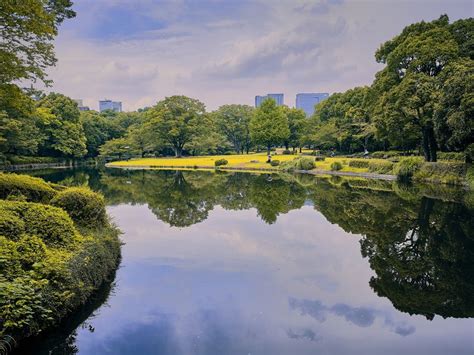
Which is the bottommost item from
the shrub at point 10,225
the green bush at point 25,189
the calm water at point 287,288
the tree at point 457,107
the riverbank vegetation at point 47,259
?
the calm water at point 287,288

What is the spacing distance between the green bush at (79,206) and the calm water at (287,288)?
59.3 inches

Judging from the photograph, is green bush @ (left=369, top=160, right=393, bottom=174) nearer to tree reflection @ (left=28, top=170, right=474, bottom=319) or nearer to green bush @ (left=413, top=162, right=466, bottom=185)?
green bush @ (left=413, top=162, right=466, bottom=185)

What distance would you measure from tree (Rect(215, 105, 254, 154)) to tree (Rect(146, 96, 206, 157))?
357 inches

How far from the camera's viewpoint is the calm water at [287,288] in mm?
5547

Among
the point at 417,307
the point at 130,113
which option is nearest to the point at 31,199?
the point at 417,307

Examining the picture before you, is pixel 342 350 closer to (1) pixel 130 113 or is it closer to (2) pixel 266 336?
(2) pixel 266 336

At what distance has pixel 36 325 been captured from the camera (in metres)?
5.09

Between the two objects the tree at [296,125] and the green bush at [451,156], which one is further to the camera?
the tree at [296,125]

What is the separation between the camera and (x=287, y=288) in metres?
7.65

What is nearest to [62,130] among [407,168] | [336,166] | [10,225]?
[336,166]

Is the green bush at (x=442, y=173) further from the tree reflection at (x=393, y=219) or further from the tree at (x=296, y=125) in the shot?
the tree at (x=296, y=125)

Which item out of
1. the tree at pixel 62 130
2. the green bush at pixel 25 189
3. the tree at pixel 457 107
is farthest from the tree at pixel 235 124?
the green bush at pixel 25 189

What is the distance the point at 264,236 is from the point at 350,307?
224 inches

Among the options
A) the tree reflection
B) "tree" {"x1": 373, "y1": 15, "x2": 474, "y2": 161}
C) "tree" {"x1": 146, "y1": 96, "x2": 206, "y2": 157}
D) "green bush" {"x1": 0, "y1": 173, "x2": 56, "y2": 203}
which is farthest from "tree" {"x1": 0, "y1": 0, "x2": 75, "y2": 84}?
"tree" {"x1": 146, "y1": 96, "x2": 206, "y2": 157}
